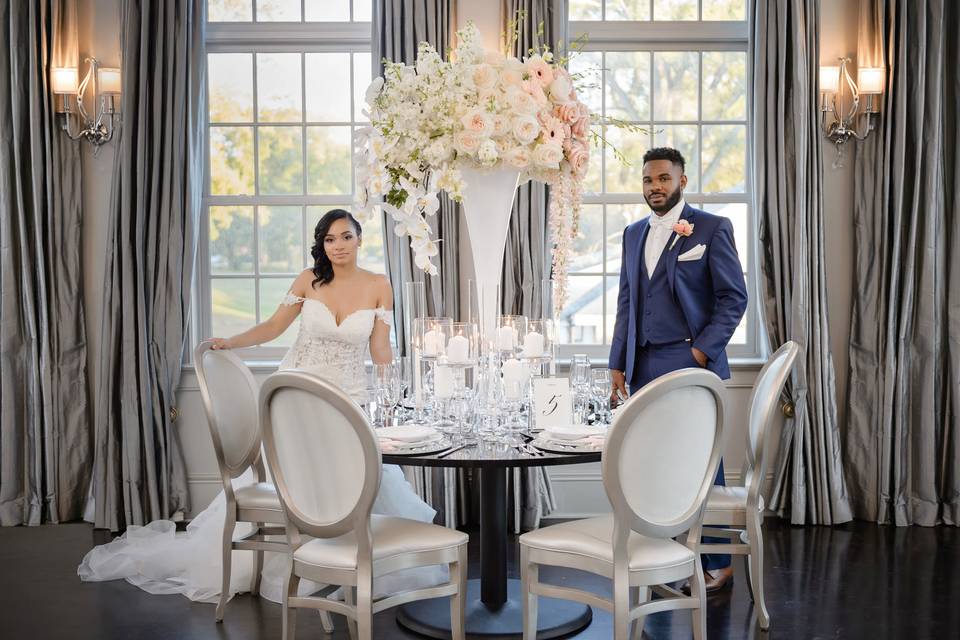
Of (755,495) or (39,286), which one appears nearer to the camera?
(755,495)

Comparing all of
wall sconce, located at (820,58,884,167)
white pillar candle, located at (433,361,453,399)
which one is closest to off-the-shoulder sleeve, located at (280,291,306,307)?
white pillar candle, located at (433,361,453,399)

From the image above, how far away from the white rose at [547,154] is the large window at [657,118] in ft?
7.04

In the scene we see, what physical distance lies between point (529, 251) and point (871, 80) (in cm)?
198

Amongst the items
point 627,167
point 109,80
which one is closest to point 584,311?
point 627,167

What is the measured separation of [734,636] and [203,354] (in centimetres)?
222

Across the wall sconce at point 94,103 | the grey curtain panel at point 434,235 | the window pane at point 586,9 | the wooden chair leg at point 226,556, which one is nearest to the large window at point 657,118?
the window pane at point 586,9

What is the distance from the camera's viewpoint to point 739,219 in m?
5.54

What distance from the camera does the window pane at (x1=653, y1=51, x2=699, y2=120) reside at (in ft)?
17.9

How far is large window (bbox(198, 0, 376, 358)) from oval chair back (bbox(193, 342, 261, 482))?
63.7 inches

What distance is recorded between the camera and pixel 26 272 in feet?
16.7

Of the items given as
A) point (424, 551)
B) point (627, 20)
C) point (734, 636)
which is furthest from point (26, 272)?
point (734, 636)

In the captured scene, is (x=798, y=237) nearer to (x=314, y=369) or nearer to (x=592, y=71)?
(x=592, y=71)

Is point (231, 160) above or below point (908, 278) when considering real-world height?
above

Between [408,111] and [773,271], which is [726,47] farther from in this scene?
Result: [408,111]
